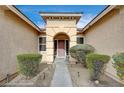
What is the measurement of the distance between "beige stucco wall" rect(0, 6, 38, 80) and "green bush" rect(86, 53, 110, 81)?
3833 mm

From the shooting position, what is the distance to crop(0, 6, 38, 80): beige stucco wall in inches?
285

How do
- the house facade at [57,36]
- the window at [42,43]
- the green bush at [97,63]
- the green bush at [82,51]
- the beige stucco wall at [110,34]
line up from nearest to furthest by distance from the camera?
the green bush at [97,63] < the house facade at [57,36] < the beige stucco wall at [110,34] < the green bush at [82,51] < the window at [42,43]

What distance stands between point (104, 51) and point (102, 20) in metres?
2.02

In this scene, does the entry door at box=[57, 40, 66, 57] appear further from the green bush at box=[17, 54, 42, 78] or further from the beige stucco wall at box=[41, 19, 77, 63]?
the green bush at box=[17, 54, 42, 78]

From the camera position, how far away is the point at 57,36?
1530cm

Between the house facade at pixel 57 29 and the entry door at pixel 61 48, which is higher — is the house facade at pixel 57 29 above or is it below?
above

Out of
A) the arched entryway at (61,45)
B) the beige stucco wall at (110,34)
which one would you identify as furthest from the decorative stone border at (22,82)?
the arched entryway at (61,45)

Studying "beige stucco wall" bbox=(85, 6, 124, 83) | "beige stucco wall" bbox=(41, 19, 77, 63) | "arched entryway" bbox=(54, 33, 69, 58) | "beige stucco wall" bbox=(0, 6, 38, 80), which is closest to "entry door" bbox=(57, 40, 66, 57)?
"arched entryway" bbox=(54, 33, 69, 58)

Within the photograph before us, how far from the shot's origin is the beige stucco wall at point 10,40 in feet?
23.8

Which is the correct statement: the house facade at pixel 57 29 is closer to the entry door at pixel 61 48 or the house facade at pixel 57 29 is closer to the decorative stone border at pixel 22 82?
the entry door at pixel 61 48

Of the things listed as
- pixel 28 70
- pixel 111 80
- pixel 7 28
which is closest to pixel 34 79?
pixel 28 70

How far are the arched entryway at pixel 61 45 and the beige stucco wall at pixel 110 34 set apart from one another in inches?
147
